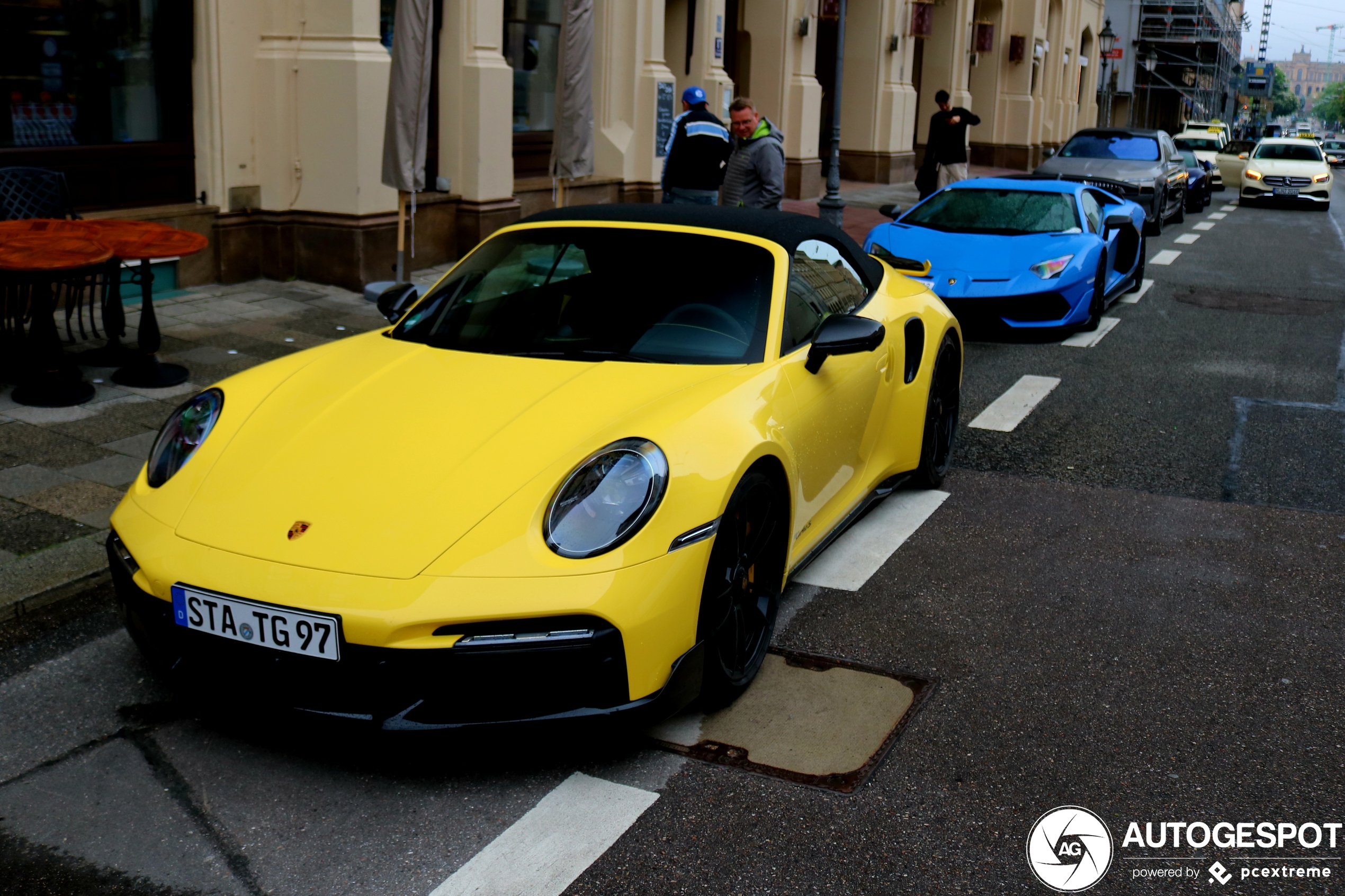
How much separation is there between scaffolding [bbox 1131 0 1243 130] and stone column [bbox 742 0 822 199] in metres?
43.2

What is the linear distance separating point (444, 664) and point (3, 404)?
16.0ft

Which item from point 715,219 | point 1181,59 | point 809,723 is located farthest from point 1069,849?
point 1181,59

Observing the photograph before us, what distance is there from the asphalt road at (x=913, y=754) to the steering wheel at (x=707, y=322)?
103 cm

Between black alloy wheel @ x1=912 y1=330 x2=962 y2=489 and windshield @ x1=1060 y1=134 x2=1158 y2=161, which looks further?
windshield @ x1=1060 y1=134 x2=1158 y2=161

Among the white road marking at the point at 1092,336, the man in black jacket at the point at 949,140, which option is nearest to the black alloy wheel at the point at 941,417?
the white road marking at the point at 1092,336

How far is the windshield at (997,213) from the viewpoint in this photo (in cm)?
1081

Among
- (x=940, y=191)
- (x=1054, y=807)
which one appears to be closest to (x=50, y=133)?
(x=940, y=191)

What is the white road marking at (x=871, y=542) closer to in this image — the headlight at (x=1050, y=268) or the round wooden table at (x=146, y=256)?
the round wooden table at (x=146, y=256)

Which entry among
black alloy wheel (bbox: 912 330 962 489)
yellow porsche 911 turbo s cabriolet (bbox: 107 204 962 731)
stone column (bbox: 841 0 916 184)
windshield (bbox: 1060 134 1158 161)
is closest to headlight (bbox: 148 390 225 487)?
yellow porsche 911 turbo s cabriolet (bbox: 107 204 962 731)

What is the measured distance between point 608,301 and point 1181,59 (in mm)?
74157

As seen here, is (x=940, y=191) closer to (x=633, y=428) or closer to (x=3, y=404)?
(x=3, y=404)

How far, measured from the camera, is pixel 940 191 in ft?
38.2

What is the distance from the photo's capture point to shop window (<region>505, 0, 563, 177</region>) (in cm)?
1524

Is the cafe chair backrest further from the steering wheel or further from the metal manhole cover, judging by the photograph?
the metal manhole cover
